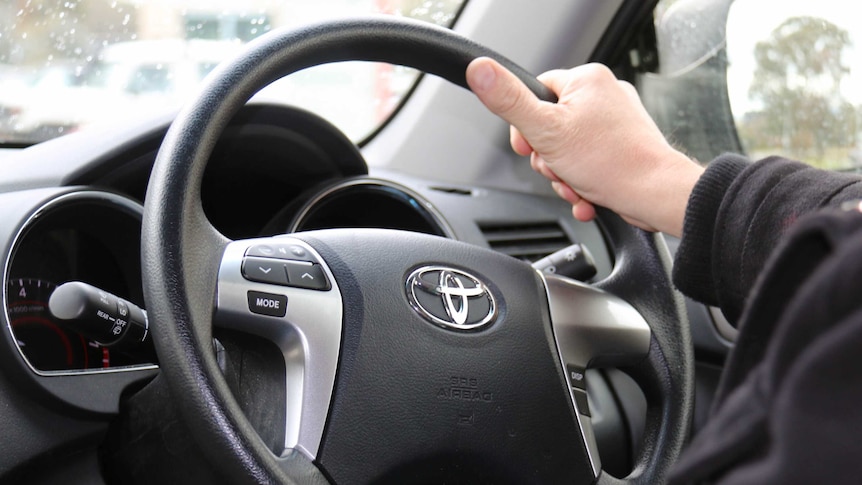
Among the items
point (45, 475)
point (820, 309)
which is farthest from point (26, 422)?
point (820, 309)

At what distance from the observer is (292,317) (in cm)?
79

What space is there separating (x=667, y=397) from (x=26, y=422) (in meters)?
0.63

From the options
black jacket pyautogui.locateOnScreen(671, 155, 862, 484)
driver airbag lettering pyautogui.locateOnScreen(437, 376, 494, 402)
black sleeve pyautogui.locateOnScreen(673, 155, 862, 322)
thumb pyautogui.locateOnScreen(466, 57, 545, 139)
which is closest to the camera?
black jacket pyautogui.locateOnScreen(671, 155, 862, 484)

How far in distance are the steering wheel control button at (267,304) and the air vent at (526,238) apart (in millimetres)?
752

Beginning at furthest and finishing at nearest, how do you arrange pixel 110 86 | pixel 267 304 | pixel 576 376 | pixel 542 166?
pixel 110 86 → pixel 542 166 → pixel 576 376 → pixel 267 304

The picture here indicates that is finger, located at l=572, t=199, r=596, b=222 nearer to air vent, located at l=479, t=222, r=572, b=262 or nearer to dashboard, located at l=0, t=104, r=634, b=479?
dashboard, located at l=0, t=104, r=634, b=479

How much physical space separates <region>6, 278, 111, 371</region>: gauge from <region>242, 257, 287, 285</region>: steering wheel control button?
26cm

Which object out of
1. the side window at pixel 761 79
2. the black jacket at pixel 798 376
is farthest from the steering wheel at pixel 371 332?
the side window at pixel 761 79

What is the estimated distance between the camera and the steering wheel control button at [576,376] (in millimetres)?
908

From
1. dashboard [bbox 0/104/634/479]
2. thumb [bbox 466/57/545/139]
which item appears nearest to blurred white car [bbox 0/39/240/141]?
dashboard [bbox 0/104/634/479]

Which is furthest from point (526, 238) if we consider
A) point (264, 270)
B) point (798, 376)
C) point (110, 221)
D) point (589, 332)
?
point (798, 376)

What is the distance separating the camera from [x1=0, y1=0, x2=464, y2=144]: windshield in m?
1.39

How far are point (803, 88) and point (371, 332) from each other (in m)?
1.15

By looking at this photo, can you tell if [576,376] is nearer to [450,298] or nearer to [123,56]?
[450,298]
